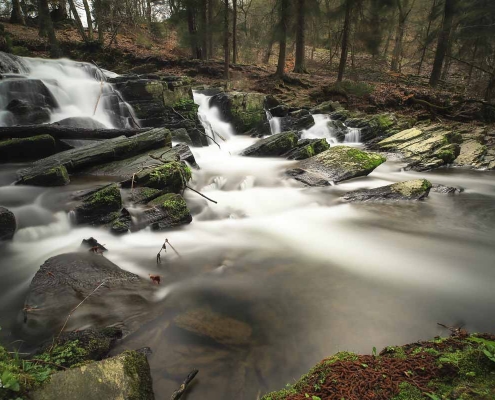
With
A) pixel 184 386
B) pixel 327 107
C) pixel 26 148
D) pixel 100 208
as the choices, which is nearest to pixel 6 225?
pixel 100 208

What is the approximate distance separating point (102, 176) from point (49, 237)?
7.64 feet

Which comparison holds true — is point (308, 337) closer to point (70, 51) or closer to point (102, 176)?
point (102, 176)

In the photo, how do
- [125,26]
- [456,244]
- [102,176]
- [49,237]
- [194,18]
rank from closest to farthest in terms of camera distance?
[49,237], [456,244], [102,176], [194,18], [125,26]

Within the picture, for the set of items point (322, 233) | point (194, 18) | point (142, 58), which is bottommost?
point (322, 233)

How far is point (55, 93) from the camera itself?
11828 millimetres

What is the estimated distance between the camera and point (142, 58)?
2092cm

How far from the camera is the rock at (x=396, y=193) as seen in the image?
754 cm

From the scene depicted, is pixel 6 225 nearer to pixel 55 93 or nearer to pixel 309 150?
pixel 309 150

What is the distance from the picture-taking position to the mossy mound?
1740 millimetres

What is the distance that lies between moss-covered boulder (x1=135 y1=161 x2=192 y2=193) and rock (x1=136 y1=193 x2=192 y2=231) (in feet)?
1.85

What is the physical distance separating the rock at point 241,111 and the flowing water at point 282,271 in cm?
727

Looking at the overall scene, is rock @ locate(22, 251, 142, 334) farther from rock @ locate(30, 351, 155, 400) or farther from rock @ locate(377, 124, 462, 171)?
rock @ locate(377, 124, 462, 171)

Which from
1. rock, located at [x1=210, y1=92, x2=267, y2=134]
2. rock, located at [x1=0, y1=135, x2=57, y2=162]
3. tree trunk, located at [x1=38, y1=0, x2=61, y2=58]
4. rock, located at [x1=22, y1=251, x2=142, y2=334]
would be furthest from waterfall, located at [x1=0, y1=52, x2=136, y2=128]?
rock, located at [x1=22, y1=251, x2=142, y2=334]

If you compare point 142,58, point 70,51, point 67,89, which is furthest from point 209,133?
point 70,51
